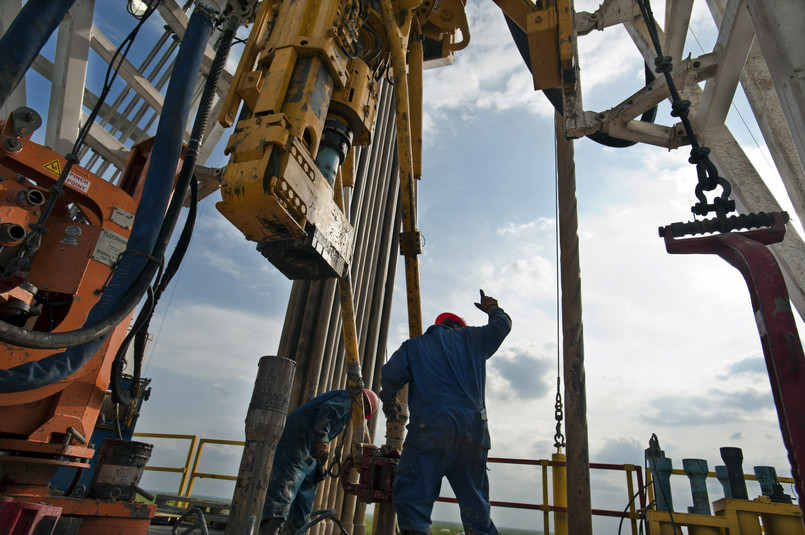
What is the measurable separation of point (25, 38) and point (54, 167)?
154 centimetres

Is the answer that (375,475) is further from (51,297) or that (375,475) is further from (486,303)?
(51,297)

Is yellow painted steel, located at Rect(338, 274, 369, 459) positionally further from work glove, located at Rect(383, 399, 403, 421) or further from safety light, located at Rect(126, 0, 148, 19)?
safety light, located at Rect(126, 0, 148, 19)

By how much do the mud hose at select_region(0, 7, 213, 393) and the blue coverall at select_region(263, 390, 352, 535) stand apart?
230 centimetres

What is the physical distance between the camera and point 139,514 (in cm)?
241

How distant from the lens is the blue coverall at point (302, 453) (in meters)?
4.14

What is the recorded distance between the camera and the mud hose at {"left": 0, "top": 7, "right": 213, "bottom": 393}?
220cm

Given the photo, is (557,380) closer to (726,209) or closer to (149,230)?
(726,209)

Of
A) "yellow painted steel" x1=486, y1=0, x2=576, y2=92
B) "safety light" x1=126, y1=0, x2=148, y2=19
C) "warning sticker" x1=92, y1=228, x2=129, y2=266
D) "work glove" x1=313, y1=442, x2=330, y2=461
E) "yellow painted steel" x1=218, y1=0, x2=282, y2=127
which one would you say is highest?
"safety light" x1=126, y1=0, x2=148, y2=19

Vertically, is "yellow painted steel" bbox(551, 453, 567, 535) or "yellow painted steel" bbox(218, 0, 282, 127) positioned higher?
"yellow painted steel" bbox(218, 0, 282, 127)

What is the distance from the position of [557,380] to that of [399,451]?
5.77 ft

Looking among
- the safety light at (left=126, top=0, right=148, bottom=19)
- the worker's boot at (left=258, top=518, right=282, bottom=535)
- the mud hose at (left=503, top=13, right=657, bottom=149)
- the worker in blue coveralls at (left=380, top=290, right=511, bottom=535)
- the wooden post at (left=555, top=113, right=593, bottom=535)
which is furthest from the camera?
the safety light at (left=126, top=0, right=148, bottom=19)

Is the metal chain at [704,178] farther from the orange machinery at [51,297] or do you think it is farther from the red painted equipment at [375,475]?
the orange machinery at [51,297]

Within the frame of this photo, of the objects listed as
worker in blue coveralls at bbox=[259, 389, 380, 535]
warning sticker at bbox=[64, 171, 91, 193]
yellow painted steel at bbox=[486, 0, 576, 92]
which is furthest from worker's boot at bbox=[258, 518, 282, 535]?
A: yellow painted steel at bbox=[486, 0, 576, 92]

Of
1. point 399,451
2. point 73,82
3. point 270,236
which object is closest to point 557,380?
point 399,451
